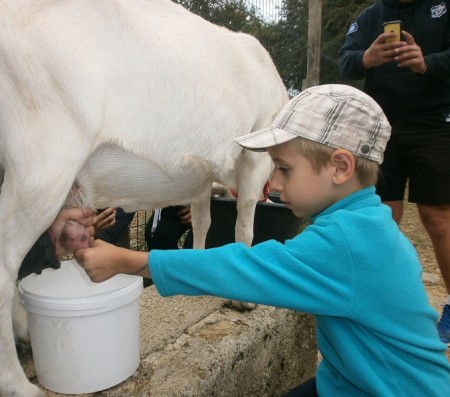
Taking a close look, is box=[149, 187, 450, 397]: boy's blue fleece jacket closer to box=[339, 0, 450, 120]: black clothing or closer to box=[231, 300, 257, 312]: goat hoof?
box=[231, 300, 257, 312]: goat hoof

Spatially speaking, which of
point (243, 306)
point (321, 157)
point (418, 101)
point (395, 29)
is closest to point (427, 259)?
point (418, 101)

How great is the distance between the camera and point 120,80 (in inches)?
64.2

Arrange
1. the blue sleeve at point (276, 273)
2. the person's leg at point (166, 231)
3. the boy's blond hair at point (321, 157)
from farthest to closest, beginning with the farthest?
the person's leg at point (166, 231) < the boy's blond hair at point (321, 157) < the blue sleeve at point (276, 273)

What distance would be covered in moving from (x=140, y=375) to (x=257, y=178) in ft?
3.65

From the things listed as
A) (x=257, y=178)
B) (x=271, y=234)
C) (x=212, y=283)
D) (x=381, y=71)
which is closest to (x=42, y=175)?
(x=212, y=283)

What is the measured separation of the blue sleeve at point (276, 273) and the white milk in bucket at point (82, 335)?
1.28 ft

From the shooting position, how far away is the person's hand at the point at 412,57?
2418mm

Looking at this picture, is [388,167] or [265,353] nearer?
[265,353]

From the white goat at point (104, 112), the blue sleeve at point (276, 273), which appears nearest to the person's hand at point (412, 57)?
the white goat at point (104, 112)

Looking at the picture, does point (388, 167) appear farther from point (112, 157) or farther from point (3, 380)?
point (3, 380)

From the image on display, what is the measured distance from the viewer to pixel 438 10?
2590 mm

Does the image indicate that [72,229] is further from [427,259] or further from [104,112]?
[427,259]

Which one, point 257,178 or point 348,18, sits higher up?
point 348,18

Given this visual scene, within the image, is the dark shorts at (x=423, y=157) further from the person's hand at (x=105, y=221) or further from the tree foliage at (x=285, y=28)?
the tree foliage at (x=285, y=28)
